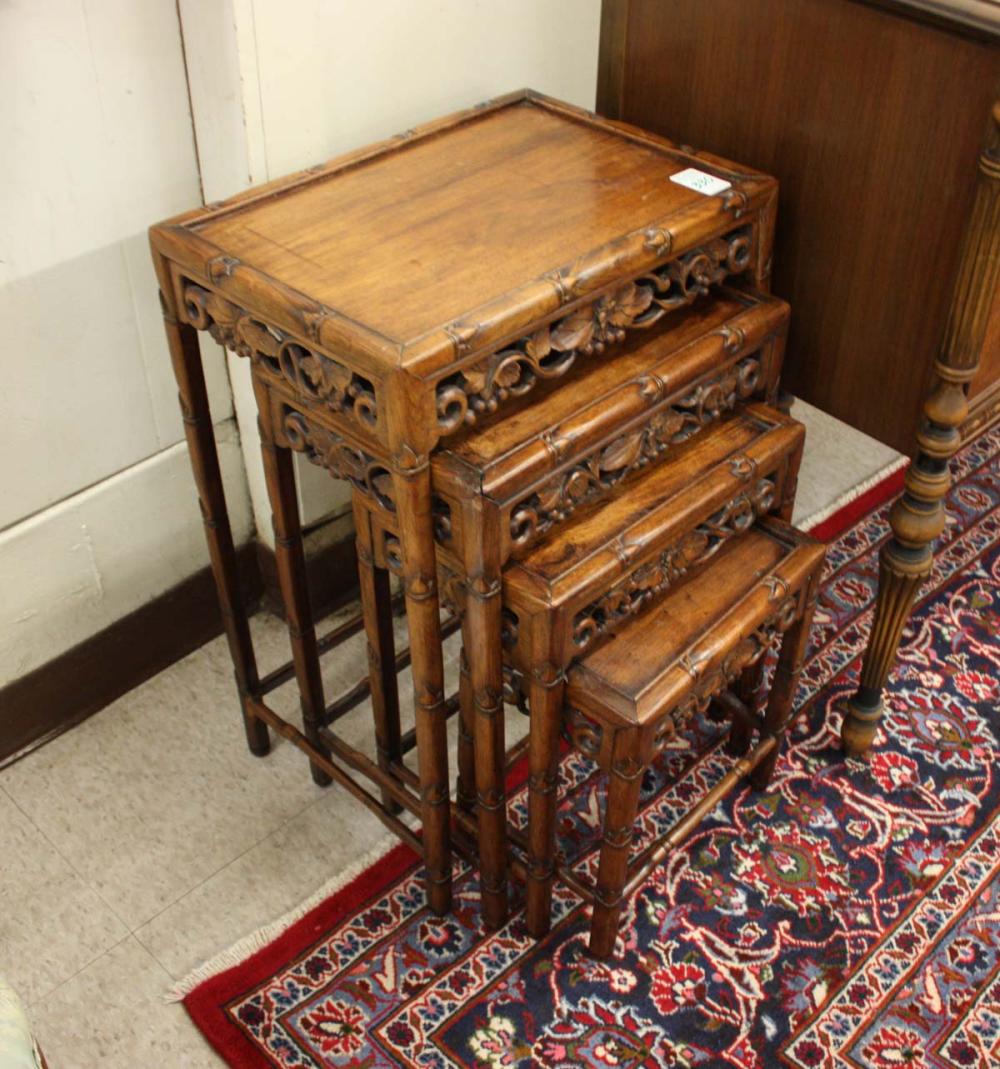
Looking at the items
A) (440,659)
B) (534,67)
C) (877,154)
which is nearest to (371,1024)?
(440,659)

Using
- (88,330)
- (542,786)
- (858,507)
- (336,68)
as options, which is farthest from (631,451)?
(858,507)

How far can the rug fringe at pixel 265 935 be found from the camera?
154 cm

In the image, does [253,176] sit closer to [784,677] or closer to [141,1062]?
[784,677]

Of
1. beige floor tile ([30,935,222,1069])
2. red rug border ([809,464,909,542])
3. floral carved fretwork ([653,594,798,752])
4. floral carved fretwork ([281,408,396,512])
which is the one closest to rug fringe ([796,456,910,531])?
red rug border ([809,464,909,542])

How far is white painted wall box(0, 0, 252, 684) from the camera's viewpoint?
147cm

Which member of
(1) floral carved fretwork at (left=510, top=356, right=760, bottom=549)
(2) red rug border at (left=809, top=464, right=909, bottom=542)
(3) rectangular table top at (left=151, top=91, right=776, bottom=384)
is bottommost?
(2) red rug border at (left=809, top=464, right=909, bottom=542)

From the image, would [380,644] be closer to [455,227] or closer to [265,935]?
[265,935]

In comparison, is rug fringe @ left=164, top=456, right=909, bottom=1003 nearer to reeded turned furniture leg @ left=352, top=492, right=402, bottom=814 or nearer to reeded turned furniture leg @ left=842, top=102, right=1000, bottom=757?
reeded turned furniture leg @ left=352, top=492, right=402, bottom=814

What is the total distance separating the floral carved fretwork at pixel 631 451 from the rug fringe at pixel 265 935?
624 mm

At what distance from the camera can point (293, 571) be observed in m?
1.56

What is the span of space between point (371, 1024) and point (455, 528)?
66 centimetres

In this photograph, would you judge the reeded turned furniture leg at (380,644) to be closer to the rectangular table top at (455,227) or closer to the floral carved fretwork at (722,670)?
the rectangular table top at (455,227)

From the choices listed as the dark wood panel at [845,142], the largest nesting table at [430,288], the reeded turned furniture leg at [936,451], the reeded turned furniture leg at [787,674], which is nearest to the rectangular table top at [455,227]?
the largest nesting table at [430,288]

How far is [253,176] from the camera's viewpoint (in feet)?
5.16
